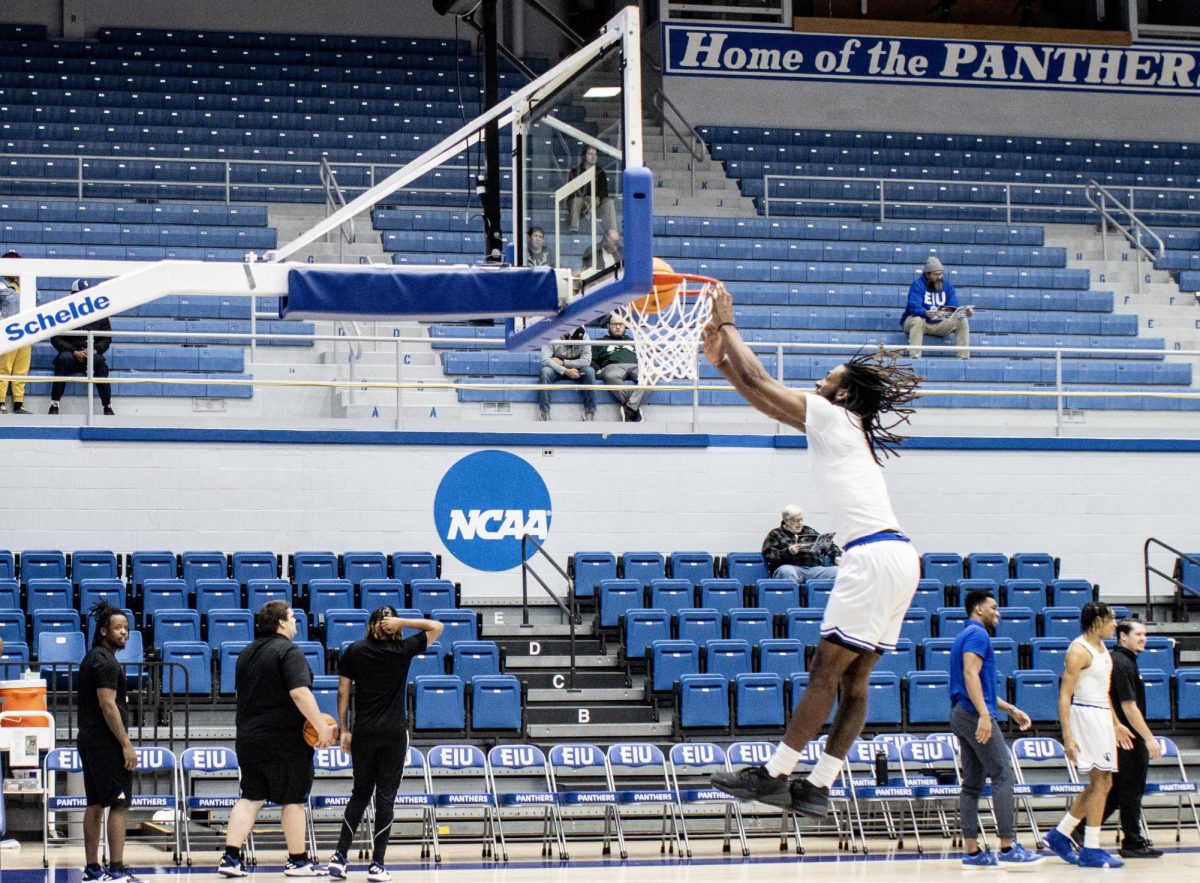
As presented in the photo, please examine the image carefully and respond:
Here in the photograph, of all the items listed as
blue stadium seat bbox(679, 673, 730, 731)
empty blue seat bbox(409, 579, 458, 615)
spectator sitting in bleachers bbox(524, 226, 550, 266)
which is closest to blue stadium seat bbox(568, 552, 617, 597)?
empty blue seat bbox(409, 579, 458, 615)

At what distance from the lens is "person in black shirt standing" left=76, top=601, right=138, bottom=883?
10148 mm

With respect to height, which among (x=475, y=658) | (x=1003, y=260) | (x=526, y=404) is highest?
(x=1003, y=260)

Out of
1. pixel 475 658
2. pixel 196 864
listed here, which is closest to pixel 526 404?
pixel 475 658

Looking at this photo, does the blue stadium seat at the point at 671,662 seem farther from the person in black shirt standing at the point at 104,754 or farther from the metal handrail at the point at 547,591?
the person in black shirt standing at the point at 104,754

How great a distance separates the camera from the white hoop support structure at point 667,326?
8.39m

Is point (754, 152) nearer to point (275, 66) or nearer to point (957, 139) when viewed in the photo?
point (957, 139)

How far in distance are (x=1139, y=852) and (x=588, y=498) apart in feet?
22.2

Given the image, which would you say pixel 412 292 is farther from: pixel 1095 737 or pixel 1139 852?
pixel 1139 852

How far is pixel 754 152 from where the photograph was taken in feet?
81.4

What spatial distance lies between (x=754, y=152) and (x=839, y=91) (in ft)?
8.01

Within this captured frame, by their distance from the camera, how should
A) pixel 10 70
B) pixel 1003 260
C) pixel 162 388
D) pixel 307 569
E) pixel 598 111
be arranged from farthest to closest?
pixel 10 70 → pixel 1003 260 → pixel 162 388 → pixel 307 569 → pixel 598 111

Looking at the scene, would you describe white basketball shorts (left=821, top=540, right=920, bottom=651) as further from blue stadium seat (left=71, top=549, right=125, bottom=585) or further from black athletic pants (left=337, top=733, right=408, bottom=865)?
blue stadium seat (left=71, top=549, right=125, bottom=585)

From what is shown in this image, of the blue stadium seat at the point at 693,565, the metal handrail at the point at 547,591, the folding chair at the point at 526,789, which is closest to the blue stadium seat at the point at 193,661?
the folding chair at the point at 526,789

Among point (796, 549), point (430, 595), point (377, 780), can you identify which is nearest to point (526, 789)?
point (430, 595)
